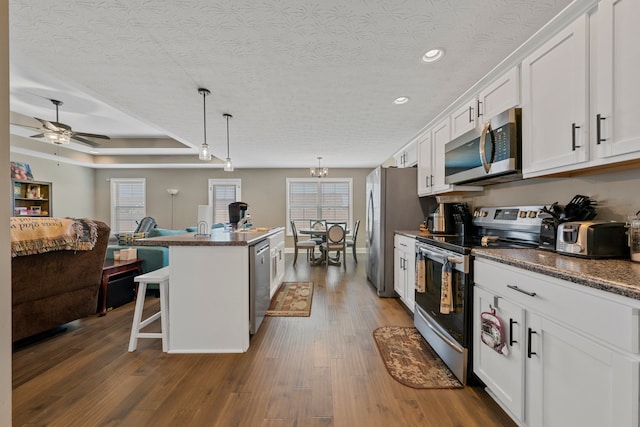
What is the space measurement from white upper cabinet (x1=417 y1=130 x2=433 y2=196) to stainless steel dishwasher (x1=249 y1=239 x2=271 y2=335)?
2043 mm

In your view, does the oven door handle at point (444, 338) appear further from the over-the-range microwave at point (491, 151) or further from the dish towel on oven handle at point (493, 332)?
the over-the-range microwave at point (491, 151)

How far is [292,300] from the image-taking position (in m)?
3.27

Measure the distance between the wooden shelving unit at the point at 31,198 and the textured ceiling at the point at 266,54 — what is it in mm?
2868

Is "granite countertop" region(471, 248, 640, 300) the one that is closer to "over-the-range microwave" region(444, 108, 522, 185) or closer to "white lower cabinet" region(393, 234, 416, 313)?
"over-the-range microwave" region(444, 108, 522, 185)

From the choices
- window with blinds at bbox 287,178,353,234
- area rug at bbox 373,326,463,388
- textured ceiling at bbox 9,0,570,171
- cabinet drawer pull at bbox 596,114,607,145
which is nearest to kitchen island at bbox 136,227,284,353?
area rug at bbox 373,326,463,388

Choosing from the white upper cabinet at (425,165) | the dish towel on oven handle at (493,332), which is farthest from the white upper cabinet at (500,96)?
the dish towel on oven handle at (493,332)

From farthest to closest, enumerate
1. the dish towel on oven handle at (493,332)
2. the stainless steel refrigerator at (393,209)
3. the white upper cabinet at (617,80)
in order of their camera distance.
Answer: the stainless steel refrigerator at (393,209) → the dish towel on oven handle at (493,332) → the white upper cabinet at (617,80)

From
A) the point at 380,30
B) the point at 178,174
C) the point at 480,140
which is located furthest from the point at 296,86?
the point at 178,174

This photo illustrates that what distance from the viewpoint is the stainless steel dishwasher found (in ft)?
7.39

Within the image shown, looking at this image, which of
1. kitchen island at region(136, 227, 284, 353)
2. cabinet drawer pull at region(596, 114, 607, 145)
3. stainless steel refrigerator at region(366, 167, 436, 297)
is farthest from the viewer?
stainless steel refrigerator at region(366, 167, 436, 297)

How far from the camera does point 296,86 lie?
8.00ft

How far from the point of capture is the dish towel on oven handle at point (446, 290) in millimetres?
1784

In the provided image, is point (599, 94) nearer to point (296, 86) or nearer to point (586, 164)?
point (586, 164)

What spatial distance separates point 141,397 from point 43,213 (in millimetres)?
6467
